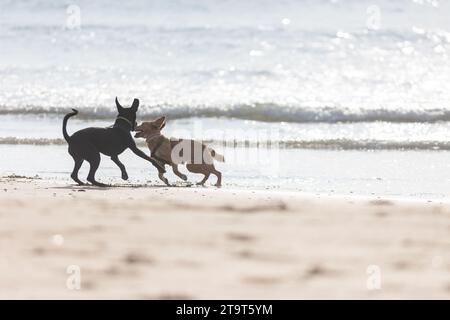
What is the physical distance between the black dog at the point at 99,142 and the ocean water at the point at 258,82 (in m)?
1.01

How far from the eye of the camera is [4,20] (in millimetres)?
17031

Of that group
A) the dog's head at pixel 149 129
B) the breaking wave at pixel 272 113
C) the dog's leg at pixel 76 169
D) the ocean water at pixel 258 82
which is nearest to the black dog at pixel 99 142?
the dog's leg at pixel 76 169

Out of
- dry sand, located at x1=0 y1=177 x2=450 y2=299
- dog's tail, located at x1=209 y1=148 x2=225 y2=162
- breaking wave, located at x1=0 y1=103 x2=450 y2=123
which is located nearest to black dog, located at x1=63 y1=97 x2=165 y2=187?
dry sand, located at x1=0 y1=177 x2=450 y2=299

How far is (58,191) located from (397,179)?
2.70 metres

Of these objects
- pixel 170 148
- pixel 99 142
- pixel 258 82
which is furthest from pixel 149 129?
pixel 258 82

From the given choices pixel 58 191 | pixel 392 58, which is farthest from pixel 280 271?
pixel 392 58

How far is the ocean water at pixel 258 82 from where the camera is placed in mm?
8633

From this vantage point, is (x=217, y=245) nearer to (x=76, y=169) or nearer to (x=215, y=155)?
(x=76, y=169)

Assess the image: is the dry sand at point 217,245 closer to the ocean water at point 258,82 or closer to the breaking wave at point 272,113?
the ocean water at point 258,82

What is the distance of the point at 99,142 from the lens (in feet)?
21.7

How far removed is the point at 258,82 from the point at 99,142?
6.74m

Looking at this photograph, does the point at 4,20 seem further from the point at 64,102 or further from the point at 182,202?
the point at 182,202

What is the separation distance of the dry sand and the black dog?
33cm
